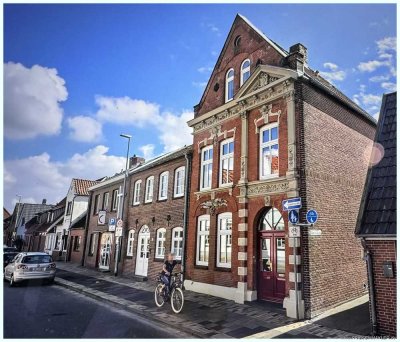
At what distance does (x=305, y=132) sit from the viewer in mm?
11586

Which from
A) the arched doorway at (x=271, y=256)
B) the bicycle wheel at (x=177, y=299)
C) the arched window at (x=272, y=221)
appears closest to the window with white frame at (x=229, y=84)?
the arched window at (x=272, y=221)

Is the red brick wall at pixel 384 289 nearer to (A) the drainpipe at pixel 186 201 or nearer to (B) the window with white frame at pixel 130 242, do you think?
(A) the drainpipe at pixel 186 201

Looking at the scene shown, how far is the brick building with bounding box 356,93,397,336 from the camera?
316 inches

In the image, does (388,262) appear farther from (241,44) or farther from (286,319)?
→ (241,44)

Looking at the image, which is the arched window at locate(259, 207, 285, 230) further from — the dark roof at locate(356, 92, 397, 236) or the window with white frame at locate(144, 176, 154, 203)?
the window with white frame at locate(144, 176, 154, 203)

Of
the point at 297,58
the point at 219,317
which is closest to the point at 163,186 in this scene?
the point at 219,317

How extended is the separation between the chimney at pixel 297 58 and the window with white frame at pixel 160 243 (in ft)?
36.3

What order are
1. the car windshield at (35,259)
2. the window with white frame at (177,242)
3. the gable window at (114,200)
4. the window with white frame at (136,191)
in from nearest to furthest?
1. the car windshield at (35,259)
2. the window with white frame at (177,242)
3. the window with white frame at (136,191)
4. the gable window at (114,200)

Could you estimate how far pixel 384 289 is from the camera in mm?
8109

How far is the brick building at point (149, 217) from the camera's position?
17531mm

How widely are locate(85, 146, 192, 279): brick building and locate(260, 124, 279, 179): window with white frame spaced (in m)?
5.17

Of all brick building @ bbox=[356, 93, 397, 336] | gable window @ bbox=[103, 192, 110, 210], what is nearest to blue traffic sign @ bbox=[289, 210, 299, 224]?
brick building @ bbox=[356, 93, 397, 336]

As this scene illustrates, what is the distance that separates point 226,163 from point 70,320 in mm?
8902

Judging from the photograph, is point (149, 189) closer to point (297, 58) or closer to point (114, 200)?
point (114, 200)
